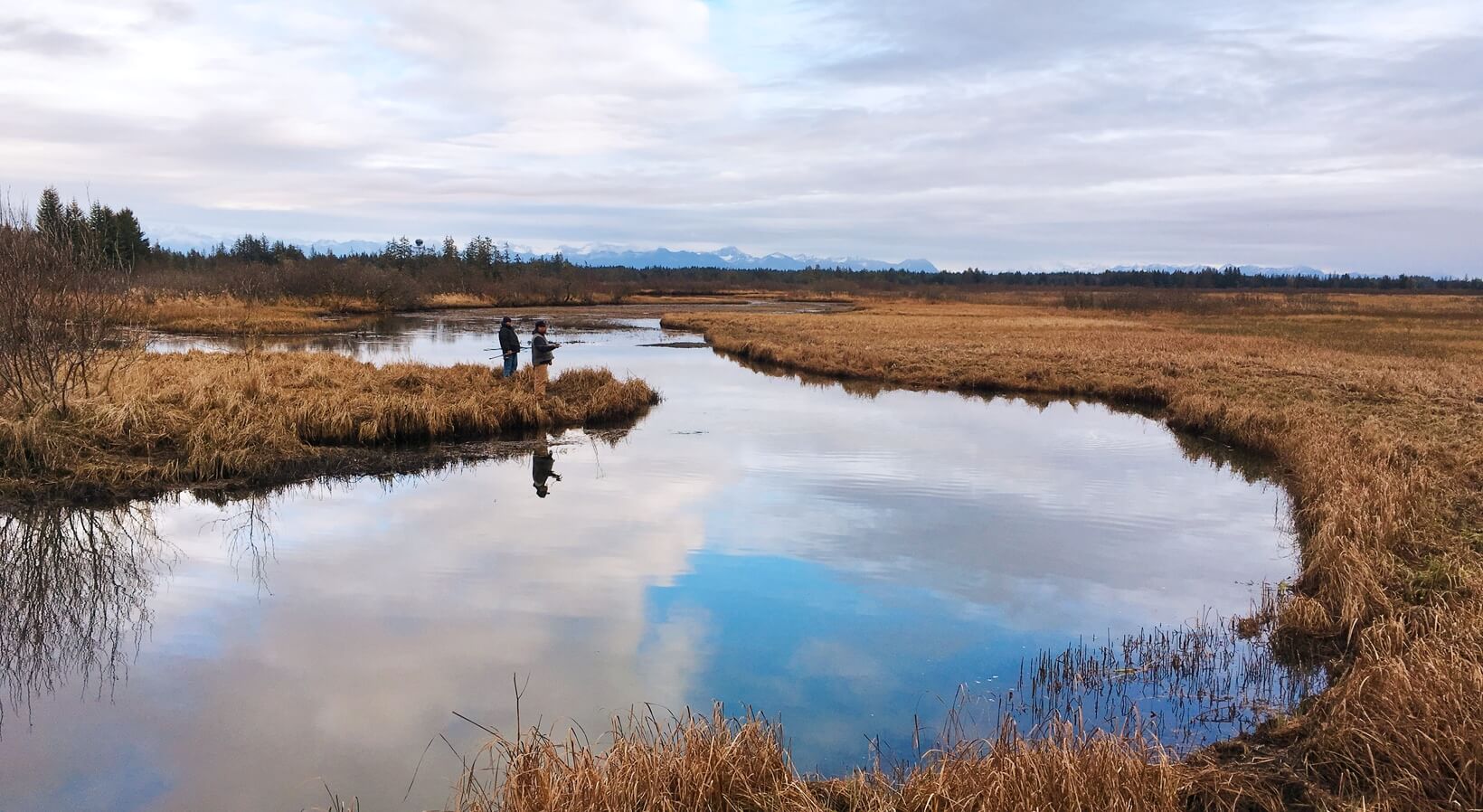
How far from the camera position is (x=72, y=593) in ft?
30.9

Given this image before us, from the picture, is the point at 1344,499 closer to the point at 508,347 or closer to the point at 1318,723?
the point at 1318,723

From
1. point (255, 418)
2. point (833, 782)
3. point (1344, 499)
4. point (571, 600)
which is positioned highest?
point (255, 418)

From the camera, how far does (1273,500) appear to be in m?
13.9

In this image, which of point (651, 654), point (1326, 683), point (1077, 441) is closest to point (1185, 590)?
point (1326, 683)

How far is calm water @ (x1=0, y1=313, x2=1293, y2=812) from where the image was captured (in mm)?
6543

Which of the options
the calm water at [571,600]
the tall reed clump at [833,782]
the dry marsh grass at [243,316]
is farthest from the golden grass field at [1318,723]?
the dry marsh grass at [243,316]

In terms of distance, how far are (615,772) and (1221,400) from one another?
19038 mm

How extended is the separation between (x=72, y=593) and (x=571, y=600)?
5.36 metres

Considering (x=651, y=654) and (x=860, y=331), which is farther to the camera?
(x=860, y=331)

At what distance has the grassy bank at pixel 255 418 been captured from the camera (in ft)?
43.2

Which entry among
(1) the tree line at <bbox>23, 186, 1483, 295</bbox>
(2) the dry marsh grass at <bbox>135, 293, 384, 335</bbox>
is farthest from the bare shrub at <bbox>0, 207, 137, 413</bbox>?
(2) the dry marsh grass at <bbox>135, 293, 384, 335</bbox>

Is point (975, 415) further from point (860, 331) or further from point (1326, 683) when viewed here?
point (860, 331)

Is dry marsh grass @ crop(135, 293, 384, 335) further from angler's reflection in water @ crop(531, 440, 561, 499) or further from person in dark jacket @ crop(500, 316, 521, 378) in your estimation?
angler's reflection in water @ crop(531, 440, 561, 499)

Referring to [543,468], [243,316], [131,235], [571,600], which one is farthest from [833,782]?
[131,235]
